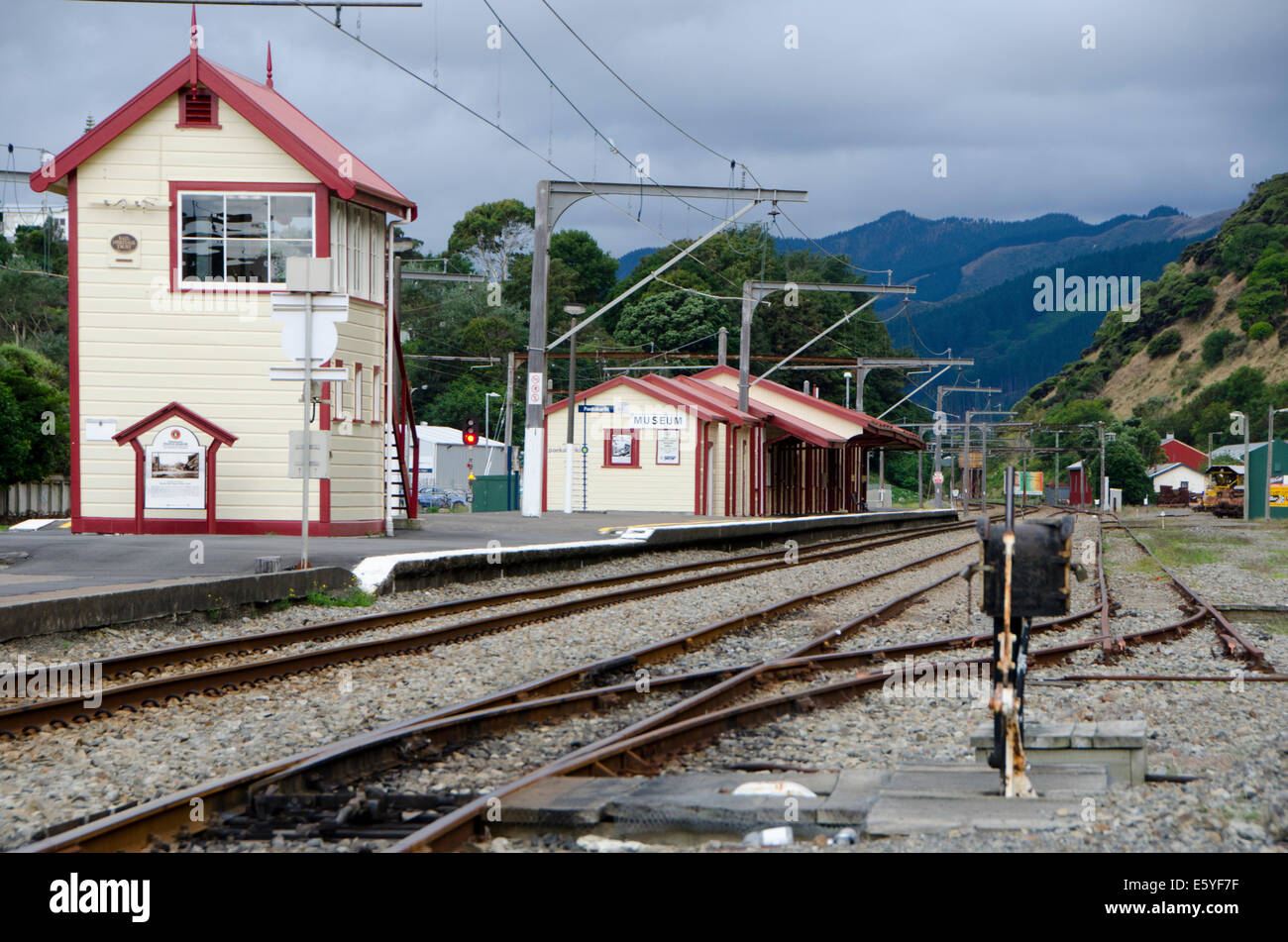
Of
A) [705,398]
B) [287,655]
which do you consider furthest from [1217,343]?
[287,655]

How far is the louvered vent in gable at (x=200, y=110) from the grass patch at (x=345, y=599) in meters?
10.1

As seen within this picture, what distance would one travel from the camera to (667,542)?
81.2 feet

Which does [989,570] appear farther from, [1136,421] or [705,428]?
[1136,421]

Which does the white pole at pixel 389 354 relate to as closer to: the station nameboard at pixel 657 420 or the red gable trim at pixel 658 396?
the red gable trim at pixel 658 396

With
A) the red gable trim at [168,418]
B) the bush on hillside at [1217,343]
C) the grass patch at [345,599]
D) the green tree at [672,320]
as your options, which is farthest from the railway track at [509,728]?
the bush on hillside at [1217,343]

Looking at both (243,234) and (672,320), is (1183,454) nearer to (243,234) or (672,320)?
(672,320)

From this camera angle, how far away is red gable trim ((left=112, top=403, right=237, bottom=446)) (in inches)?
823

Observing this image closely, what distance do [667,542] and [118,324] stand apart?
987cm

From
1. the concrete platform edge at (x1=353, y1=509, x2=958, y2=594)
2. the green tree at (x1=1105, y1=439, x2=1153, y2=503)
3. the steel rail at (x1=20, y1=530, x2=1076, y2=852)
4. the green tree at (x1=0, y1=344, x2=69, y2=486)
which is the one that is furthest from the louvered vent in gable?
the green tree at (x1=1105, y1=439, x2=1153, y2=503)

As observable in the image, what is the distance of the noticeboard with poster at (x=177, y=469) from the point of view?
69.2 feet

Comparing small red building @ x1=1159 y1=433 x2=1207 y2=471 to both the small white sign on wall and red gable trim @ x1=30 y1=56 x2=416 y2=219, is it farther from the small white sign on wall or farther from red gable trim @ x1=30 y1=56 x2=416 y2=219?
the small white sign on wall

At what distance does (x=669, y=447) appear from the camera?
3928cm

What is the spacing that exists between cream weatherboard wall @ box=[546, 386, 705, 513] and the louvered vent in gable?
18968mm
